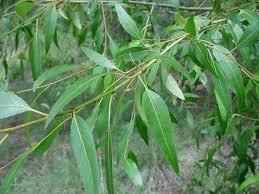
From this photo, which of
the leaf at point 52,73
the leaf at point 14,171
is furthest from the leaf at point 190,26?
the leaf at point 14,171

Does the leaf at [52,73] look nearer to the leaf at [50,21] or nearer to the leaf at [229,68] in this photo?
the leaf at [229,68]

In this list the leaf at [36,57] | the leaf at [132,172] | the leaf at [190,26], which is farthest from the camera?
the leaf at [36,57]

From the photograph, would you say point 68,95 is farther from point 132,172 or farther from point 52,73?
point 132,172

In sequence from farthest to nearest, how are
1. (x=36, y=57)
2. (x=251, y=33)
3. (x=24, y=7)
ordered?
(x=36, y=57), (x=24, y=7), (x=251, y=33)

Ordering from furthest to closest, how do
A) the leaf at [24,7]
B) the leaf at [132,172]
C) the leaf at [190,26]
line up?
the leaf at [24,7] < the leaf at [132,172] < the leaf at [190,26]

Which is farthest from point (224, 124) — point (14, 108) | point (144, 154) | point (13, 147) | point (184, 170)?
point (13, 147)

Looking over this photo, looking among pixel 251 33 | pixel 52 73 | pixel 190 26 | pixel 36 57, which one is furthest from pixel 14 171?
pixel 36 57

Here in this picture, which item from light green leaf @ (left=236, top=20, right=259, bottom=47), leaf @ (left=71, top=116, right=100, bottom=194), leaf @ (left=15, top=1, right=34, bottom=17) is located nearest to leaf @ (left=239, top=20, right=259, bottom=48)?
light green leaf @ (left=236, top=20, right=259, bottom=47)
